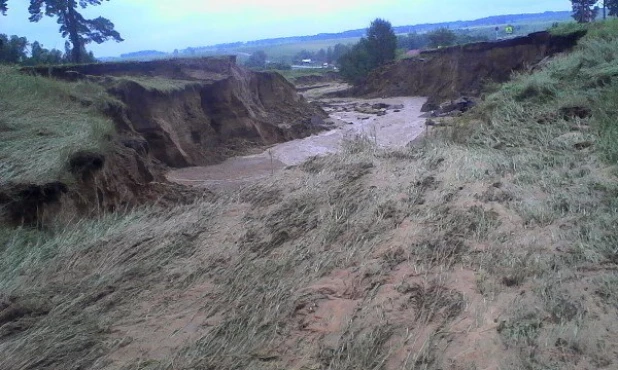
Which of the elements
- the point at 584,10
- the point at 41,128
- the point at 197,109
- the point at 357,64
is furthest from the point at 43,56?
the point at 584,10

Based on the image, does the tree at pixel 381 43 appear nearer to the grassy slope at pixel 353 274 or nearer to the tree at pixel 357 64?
the tree at pixel 357 64

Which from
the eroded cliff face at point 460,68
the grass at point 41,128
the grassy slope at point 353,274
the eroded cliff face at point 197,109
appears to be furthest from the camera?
the eroded cliff face at point 460,68

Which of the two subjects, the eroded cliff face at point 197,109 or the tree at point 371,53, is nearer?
the eroded cliff face at point 197,109

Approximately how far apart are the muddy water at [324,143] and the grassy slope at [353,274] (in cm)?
511

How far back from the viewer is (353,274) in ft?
17.2

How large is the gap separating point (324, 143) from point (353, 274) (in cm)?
2060

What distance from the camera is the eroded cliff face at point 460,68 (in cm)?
3497

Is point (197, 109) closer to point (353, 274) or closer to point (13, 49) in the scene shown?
point (13, 49)

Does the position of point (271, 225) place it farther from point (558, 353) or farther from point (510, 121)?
point (510, 121)

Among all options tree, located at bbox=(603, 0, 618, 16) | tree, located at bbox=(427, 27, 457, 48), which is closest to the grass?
tree, located at bbox=(603, 0, 618, 16)

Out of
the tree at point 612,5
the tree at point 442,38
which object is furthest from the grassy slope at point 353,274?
the tree at point 442,38

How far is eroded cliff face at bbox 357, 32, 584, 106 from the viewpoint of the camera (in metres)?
35.0

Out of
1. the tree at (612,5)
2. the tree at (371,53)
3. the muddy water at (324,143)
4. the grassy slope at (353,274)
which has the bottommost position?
the muddy water at (324,143)

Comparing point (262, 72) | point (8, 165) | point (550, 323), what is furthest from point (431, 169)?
point (262, 72)
